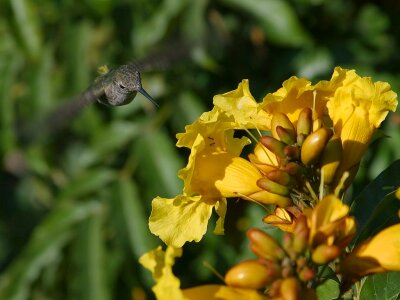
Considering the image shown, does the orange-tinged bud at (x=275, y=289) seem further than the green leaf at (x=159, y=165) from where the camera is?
No

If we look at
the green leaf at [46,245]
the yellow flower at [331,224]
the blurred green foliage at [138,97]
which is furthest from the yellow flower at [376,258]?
the green leaf at [46,245]

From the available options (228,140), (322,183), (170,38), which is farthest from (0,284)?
(322,183)

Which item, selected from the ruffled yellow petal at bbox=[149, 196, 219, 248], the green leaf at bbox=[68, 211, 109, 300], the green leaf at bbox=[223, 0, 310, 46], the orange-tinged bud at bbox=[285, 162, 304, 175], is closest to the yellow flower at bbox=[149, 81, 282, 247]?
the ruffled yellow petal at bbox=[149, 196, 219, 248]

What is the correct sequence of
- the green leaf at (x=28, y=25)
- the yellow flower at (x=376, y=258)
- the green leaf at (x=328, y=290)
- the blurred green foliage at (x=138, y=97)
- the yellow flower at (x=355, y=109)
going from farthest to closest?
the green leaf at (x=28, y=25)
the blurred green foliage at (x=138, y=97)
the yellow flower at (x=355, y=109)
the green leaf at (x=328, y=290)
the yellow flower at (x=376, y=258)

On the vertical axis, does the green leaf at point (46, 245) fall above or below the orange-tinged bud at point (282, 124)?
below

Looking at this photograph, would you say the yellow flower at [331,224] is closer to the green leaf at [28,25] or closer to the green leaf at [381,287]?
the green leaf at [381,287]

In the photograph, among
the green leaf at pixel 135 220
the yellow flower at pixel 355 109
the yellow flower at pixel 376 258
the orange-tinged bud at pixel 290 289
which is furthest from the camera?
the green leaf at pixel 135 220
